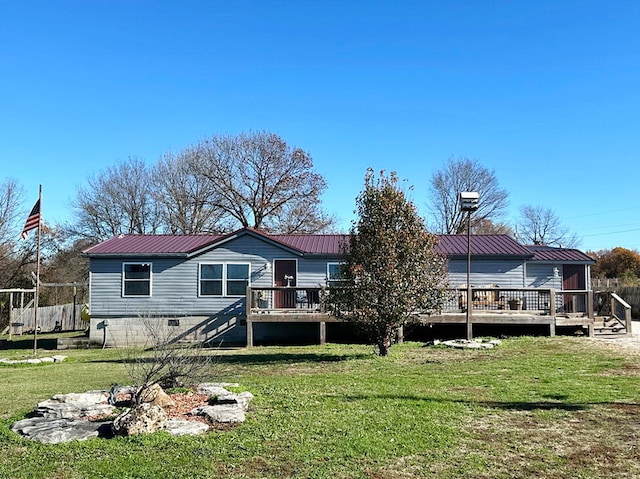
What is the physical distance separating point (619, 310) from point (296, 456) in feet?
77.0

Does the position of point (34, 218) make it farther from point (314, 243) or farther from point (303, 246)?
point (314, 243)

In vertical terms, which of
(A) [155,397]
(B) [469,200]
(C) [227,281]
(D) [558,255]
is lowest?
(A) [155,397]

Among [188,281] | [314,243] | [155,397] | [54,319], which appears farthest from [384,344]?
[54,319]

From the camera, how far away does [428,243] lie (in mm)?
12070

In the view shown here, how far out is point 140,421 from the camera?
564 cm

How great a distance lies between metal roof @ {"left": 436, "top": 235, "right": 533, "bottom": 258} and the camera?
18812 millimetres

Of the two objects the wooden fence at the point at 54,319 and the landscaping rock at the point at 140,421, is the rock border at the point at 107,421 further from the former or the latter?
the wooden fence at the point at 54,319

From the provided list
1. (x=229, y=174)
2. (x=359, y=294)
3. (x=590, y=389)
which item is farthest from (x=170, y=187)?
(x=590, y=389)

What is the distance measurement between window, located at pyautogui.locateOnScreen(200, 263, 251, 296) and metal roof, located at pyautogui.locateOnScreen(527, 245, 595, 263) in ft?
33.5

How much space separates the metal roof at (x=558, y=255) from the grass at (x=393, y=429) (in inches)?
369

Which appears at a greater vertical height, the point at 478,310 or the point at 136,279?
the point at 136,279

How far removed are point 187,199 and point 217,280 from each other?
56.3ft

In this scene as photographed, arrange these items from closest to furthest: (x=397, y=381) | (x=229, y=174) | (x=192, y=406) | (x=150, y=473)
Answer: (x=150, y=473) → (x=192, y=406) → (x=397, y=381) → (x=229, y=174)

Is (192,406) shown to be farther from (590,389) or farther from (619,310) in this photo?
(619,310)
